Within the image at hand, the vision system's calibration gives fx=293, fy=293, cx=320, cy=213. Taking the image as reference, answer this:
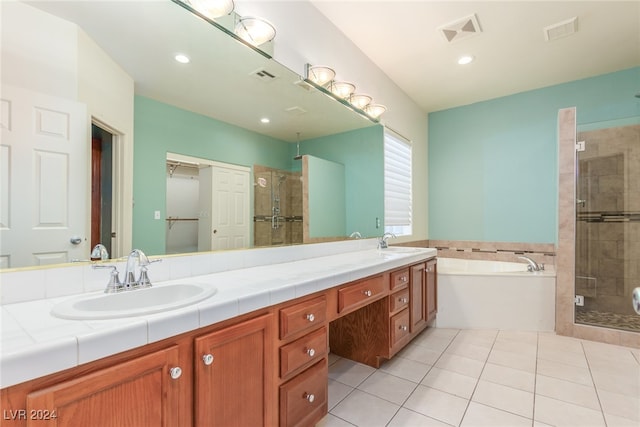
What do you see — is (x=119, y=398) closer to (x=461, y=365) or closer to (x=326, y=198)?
(x=326, y=198)

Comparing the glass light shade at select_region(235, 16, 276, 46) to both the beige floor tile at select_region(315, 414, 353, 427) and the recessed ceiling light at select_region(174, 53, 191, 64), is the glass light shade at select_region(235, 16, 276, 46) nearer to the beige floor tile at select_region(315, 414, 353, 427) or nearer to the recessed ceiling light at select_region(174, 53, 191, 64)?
the recessed ceiling light at select_region(174, 53, 191, 64)

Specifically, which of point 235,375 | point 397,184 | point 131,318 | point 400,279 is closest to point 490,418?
point 400,279

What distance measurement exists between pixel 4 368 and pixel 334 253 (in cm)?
195

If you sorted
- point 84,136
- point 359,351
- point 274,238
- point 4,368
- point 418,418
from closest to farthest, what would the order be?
point 4,368 < point 84,136 < point 418,418 < point 274,238 < point 359,351

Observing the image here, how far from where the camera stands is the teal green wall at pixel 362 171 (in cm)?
247

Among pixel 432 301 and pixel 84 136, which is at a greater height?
pixel 84 136

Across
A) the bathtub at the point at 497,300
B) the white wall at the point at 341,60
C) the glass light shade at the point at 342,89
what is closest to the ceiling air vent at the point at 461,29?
the white wall at the point at 341,60

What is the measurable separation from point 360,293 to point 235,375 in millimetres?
874

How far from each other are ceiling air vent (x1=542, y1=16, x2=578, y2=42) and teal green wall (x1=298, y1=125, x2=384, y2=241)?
152 cm

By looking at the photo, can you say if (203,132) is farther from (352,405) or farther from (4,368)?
(352,405)

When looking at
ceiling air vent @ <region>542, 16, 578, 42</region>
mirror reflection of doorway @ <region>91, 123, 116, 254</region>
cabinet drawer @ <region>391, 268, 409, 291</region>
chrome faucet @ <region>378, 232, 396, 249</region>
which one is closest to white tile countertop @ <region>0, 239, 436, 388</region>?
mirror reflection of doorway @ <region>91, 123, 116, 254</region>

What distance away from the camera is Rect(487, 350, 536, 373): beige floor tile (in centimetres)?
213

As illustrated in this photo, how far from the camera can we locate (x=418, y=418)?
1570mm

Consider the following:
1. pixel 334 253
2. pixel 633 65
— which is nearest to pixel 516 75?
pixel 633 65
